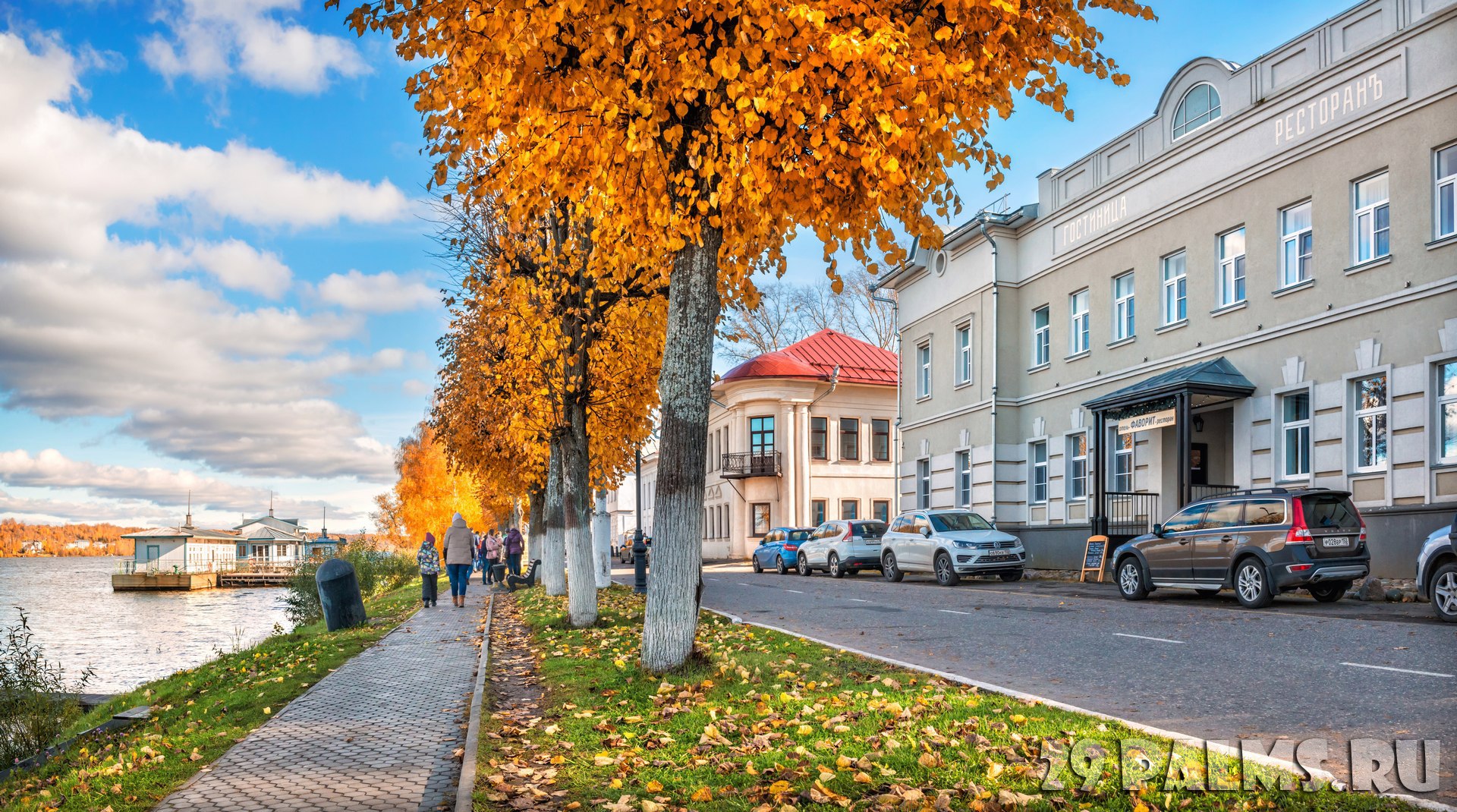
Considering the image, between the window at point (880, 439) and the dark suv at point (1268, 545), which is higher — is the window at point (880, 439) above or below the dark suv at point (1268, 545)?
above

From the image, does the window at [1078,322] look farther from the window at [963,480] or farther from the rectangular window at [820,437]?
the rectangular window at [820,437]

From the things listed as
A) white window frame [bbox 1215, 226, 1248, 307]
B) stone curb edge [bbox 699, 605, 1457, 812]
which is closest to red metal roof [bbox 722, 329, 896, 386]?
white window frame [bbox 1215, 226, 1248, 307]

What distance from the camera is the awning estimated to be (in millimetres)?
20812

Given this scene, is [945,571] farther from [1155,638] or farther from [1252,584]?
[1155,638]

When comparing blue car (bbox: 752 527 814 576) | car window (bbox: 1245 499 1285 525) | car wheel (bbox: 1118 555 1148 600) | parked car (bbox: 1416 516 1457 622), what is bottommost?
blue car (bbox: 752 527 814 576)

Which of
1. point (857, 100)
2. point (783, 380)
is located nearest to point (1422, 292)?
point (857, 100)

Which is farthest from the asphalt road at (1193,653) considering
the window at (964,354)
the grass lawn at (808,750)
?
the window at (964,354)

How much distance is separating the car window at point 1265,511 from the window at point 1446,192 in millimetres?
5490

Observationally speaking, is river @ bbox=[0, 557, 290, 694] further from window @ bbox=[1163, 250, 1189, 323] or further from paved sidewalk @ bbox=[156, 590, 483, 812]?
window @ bbox=[1163, 250, 1189, 323]

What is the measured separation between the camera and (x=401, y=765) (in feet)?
21.5

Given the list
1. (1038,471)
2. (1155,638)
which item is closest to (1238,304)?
(1038,471)

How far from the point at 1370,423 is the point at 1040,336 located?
11.9 meters

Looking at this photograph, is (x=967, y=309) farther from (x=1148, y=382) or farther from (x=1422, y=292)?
(x=1422, y=292)

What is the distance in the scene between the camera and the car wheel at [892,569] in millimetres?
26898
